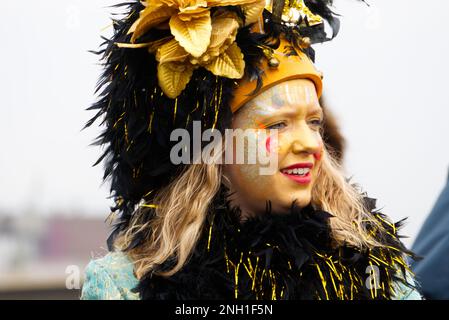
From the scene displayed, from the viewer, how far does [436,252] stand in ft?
5.70

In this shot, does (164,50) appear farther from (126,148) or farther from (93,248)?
(93,248)

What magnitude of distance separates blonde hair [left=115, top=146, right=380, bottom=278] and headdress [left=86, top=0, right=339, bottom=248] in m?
0.05

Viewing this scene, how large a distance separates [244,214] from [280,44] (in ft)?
1.69

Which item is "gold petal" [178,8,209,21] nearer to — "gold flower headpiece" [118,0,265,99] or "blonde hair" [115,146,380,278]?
"gold flower headpiece" [118,0,265,99]

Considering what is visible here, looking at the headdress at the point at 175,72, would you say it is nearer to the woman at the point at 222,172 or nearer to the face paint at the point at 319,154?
the woman at the point at 222,172

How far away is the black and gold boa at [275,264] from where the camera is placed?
1876 mm

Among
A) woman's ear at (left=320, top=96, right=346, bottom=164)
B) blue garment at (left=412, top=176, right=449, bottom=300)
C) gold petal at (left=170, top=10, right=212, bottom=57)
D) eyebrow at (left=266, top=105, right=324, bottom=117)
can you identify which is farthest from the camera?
woman's ear at (left=320, top=96, right=346, bottom=164)

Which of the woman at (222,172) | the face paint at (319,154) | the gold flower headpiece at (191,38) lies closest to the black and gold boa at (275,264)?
the woman at (222,172)

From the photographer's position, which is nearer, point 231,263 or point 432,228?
point 432,228

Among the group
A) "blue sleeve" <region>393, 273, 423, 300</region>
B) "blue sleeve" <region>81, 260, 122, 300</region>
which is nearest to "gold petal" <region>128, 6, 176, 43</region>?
"blue sleeve" <region>81, 260, 122, 300</region>

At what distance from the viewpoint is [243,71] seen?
1946 millimetres

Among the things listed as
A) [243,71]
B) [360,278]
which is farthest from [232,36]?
[360,278]

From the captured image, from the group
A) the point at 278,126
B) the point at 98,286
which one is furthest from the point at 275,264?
the point at 98,286

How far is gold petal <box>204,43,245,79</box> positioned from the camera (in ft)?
6.29
